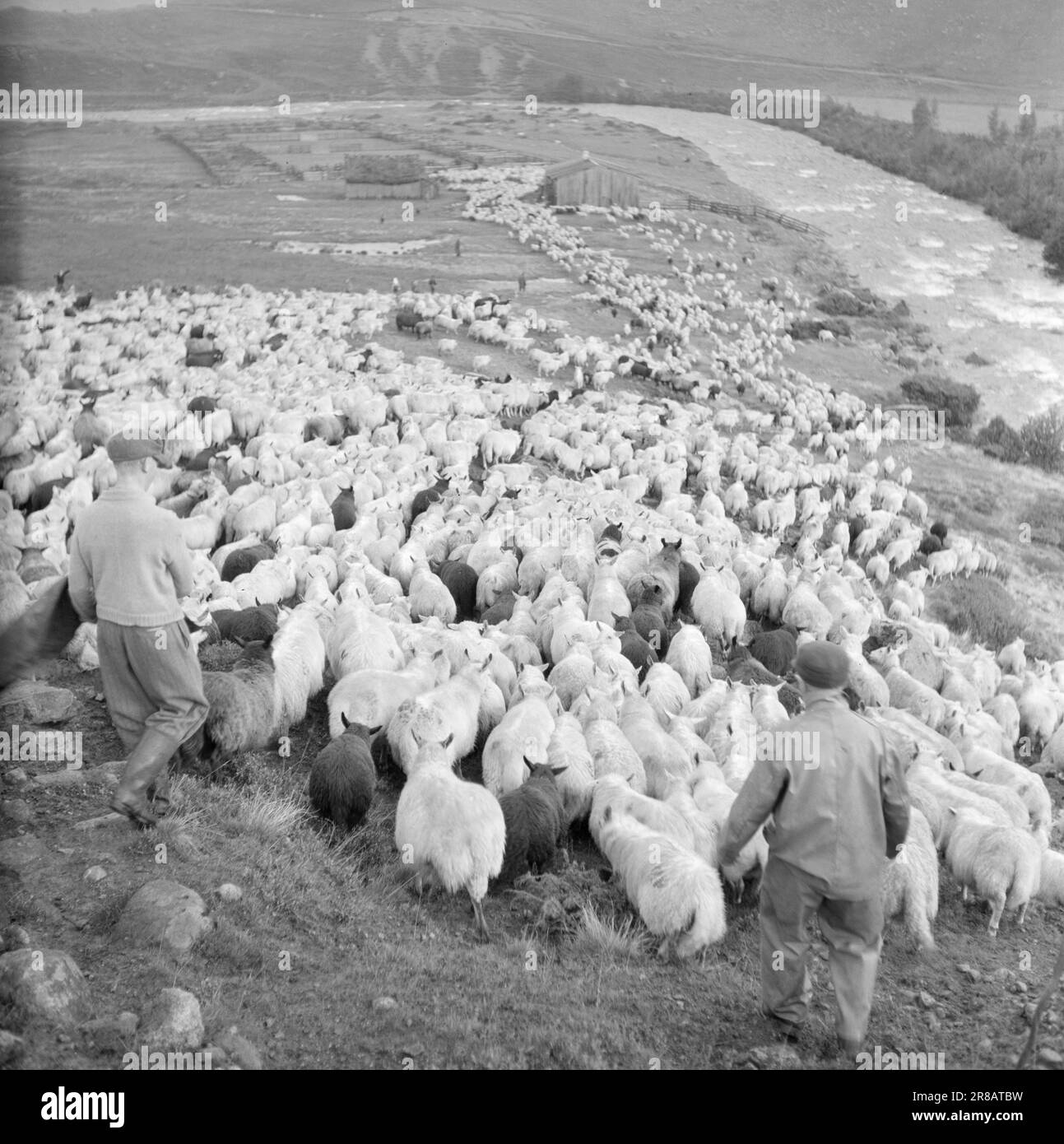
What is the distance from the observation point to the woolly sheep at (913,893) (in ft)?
19.6

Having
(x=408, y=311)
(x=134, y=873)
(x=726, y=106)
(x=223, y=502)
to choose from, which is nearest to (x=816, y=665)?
(x=134, y=873)

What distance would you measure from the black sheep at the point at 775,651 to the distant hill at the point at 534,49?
28.1 meters

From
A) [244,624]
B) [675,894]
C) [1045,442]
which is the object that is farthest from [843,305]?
[675,894]

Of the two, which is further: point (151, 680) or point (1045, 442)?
point (1045, 442)

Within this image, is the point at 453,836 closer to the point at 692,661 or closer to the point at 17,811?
the point at 17,811

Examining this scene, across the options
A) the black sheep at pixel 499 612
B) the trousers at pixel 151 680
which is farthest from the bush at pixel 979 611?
the trousers at pixel 151 680

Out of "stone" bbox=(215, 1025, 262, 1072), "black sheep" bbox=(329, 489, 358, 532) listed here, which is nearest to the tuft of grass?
"stone" bbox=(215, 1025, 262, 1072)

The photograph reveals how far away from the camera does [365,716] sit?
696 centimetres

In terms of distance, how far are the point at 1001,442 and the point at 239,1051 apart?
23602 millimetres

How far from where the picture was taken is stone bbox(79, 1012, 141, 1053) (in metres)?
3.87

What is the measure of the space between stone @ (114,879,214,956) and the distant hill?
3064 centimetres

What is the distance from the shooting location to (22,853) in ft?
16.2

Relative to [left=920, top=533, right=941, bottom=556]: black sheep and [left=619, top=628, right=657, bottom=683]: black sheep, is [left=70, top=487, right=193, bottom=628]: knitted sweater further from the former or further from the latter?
[left=920, top=533, right=941, bottom=556]: black sheep

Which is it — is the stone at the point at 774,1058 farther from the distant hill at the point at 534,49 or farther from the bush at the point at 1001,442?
the distant hill at the point at 534,49
